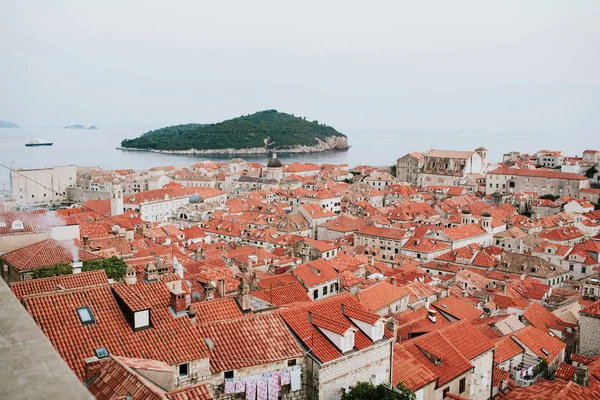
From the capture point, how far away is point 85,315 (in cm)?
923

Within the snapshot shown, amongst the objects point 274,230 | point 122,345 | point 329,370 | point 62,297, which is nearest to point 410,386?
point 329,370

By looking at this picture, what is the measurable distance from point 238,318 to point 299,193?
58.4 meters

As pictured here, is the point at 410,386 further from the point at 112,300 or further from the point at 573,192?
the point at 573,192

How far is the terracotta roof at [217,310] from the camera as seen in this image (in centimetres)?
1059

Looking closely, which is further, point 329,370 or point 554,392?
point 554,392

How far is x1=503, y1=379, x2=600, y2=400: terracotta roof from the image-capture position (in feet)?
35.6

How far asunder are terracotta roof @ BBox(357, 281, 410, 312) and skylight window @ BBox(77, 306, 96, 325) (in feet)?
35.3

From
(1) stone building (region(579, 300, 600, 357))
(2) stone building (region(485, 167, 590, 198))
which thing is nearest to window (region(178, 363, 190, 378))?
(1) stone building (region(579, 300, 600, 357))

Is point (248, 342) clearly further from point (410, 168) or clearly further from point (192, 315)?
point (410, 168)

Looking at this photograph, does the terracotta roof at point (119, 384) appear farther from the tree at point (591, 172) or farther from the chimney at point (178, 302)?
the tree at point (591, 172)

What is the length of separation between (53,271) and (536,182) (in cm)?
6869

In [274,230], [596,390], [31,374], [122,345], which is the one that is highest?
[31,374]

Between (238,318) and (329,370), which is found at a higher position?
(238,318)

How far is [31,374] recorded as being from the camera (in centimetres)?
209
